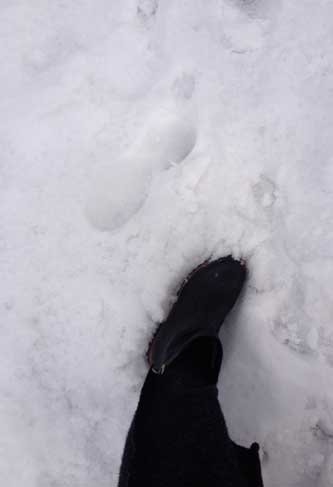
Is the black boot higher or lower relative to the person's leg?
higher

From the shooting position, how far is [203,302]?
1.50 metres

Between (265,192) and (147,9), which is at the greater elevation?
(147,9)

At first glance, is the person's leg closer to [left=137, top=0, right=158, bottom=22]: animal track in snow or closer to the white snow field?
the white snow field

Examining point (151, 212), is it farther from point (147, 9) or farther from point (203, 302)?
point (147, 9)

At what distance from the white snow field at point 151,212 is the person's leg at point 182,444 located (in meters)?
0.26

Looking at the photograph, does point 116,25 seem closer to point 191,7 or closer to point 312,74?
point 191,7

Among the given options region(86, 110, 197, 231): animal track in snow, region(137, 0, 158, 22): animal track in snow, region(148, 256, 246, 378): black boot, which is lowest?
region(148, 256, 246, 378): black boot

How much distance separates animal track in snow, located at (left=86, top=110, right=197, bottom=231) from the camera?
Result: 1.50 metres

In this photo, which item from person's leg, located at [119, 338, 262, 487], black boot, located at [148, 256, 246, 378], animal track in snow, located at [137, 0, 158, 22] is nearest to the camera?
person's leg, located at [119, 338, 262, 487]

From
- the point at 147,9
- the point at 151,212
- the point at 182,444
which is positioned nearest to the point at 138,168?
the point at 151,212

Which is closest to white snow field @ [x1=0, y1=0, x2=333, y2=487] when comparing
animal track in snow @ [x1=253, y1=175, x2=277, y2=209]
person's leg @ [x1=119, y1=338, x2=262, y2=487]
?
animal track in snow @ [x1=253, y1=175, x2=277, y2=209]

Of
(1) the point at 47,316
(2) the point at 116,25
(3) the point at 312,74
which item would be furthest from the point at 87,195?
(3) the point at 312,74

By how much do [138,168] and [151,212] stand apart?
0.16 metres

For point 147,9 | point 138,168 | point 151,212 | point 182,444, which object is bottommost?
point 182,444
